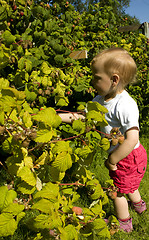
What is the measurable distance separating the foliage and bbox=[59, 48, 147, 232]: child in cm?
25

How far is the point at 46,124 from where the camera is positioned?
81cm

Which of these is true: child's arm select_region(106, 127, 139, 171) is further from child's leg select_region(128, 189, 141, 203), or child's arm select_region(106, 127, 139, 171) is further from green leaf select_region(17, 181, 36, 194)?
green leaf select_region(17, 181, 36, 194)

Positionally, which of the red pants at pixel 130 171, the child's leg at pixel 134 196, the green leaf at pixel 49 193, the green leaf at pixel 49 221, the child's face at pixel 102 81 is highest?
the child's face at pixel 102 81

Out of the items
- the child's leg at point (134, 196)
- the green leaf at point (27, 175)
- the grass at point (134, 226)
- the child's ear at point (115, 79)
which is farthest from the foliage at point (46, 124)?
the child's leg at point (134, 196)

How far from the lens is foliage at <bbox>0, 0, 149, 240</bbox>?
79 cm

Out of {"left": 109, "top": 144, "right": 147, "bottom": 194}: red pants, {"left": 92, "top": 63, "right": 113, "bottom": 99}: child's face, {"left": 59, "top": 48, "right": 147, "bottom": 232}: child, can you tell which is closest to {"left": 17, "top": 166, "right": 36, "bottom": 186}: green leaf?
{"left": 59, "top": 48, "right": 147, "bottom": 232}: child

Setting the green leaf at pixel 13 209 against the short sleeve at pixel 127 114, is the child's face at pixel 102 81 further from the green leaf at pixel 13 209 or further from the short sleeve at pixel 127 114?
the green leaf at pixel 13 209

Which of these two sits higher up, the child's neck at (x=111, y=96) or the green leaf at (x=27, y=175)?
the child's neck at (x=111, y=96)

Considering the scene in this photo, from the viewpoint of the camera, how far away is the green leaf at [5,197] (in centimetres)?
78

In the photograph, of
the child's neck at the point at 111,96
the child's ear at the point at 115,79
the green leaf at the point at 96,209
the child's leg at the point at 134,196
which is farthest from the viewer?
the child's leg at the point at 134,196

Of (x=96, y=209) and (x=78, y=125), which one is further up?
(x=78, y=125)

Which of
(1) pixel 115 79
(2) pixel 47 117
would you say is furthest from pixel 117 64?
(2) pixel 47 117

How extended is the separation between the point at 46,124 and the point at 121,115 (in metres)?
0.91

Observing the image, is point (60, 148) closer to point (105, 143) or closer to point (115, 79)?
point (105, 143)
